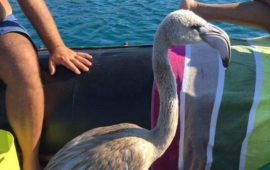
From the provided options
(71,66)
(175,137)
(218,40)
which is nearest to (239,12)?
(218,40)

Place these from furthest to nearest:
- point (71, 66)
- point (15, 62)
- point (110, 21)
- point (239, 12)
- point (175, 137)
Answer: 1. point (110, 21)
2. point (239, 12)
3. point (71, 66)
4. point (175, 137)
5. point (15, 62)

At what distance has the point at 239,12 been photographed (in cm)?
270

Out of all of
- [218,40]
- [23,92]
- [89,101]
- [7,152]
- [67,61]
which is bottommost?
[7,152]

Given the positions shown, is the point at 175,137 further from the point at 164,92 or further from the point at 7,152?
the point at 7,152

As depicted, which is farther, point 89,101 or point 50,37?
point 50,37

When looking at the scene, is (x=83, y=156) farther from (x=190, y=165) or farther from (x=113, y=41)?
(x=113, y=41)

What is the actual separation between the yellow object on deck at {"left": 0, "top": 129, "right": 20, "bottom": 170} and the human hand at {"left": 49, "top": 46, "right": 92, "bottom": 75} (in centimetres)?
58

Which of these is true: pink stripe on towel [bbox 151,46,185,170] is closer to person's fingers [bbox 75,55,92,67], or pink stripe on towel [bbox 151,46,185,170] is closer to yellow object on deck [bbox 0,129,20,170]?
person's fingers [bbox 75,55,92,67]

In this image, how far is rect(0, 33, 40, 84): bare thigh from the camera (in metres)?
1.94

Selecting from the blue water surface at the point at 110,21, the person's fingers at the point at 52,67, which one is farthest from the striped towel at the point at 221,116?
the blue water surface at the point at 110,21

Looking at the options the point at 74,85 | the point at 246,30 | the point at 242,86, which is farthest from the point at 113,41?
the point at 242,86

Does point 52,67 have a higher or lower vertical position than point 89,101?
higher

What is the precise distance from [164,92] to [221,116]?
513mm

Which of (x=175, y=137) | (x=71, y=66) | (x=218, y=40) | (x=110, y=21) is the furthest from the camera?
(x=110, y=21)
